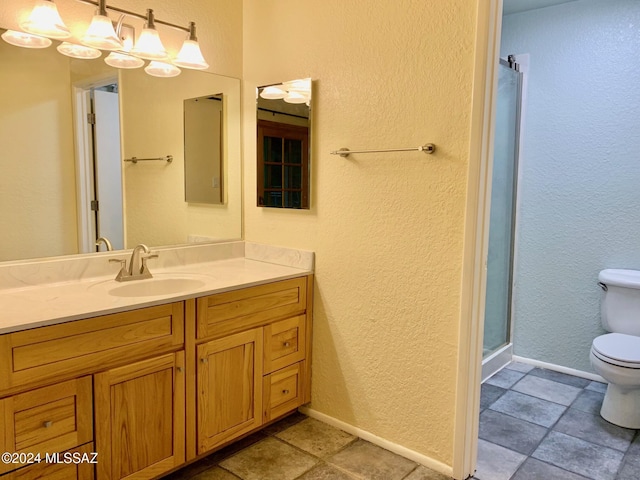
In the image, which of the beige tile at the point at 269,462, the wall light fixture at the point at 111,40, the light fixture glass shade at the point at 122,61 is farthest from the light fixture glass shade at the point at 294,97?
the beige tile at the point at 269,462

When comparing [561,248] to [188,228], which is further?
[561,248]

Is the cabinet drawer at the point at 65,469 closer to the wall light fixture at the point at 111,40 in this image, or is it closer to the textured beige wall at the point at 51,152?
the textured beige wall at the point at 51,152

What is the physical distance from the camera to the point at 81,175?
199 cm

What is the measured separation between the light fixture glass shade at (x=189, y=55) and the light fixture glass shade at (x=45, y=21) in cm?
51

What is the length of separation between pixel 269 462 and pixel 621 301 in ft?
6.96

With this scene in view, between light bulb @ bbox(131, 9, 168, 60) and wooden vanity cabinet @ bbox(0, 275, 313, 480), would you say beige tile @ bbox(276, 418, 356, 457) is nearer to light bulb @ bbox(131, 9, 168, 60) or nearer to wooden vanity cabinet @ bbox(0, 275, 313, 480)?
wooden vanity cabinet @ bbox(0, 275, 313, 480)

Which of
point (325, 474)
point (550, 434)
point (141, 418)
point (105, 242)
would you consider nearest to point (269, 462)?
point (325, 474)

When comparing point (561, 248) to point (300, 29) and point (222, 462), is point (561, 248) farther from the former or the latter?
point (222, 462)

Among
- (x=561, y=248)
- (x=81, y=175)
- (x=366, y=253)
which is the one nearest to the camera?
(x=81, y=175)

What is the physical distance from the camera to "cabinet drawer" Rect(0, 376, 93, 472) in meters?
1.36

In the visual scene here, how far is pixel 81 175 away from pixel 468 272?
1.64m

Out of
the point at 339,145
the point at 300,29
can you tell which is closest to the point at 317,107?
the point at 339,145

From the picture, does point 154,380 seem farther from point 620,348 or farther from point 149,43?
point 620,348

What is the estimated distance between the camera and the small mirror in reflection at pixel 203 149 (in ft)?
7.81
